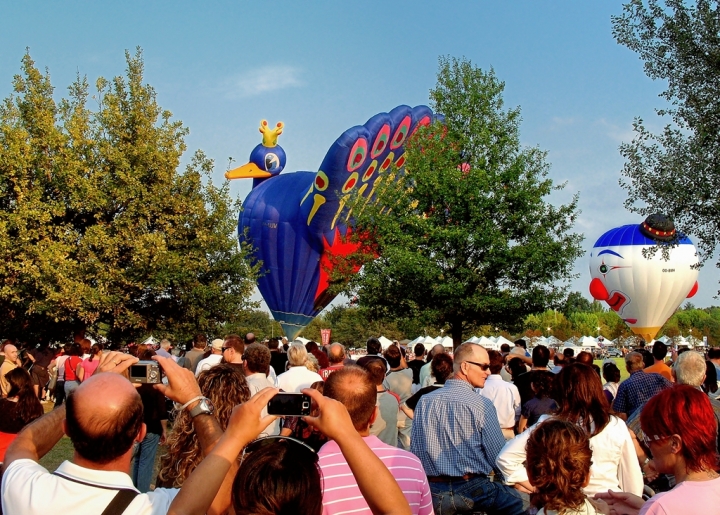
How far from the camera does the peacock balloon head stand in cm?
3941

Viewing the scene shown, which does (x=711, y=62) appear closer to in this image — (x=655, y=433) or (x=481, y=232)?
(x=481, y=232)

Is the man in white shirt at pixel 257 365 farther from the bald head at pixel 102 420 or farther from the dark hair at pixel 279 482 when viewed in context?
the dark hair at pixel 279 482

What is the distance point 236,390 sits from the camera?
13.2 feet

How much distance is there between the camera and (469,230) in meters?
21.0

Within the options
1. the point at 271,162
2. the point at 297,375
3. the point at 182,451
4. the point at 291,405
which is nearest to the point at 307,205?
the point at 271,162

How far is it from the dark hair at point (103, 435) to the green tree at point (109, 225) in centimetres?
1551

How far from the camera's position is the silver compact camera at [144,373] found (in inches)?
124

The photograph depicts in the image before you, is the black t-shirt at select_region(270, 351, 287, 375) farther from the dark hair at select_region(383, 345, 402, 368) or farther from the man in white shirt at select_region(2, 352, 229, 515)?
the man in white shirt at select_region(2, 352, 229, 515)

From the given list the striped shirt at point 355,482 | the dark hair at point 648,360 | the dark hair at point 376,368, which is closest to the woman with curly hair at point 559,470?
the striped shirt at point 355,482

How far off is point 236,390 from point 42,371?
40.5 feet

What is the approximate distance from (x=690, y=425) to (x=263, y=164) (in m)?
37.5

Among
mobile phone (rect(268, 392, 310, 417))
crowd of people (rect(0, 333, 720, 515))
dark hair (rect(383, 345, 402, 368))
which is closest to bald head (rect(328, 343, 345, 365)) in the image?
dark hair (rect(383, 345, 402, 368))

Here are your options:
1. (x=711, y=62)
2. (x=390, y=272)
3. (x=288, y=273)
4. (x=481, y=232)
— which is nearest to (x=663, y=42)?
(x=711, y=62)

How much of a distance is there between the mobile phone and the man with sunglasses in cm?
270
